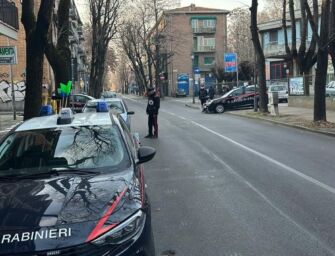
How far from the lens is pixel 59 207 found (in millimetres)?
3846

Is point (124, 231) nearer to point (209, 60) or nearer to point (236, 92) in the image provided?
point (236, 92)

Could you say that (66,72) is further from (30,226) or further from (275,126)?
(30,226)

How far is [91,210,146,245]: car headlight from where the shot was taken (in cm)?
358

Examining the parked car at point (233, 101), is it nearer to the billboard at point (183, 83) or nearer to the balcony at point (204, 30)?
the billboard at point (183, 83)

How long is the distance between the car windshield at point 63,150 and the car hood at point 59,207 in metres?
0.39

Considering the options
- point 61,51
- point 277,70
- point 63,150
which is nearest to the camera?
point 63,150

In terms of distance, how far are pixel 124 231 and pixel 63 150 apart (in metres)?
1.81

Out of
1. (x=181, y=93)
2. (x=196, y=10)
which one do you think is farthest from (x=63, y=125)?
(x=196, y=10)

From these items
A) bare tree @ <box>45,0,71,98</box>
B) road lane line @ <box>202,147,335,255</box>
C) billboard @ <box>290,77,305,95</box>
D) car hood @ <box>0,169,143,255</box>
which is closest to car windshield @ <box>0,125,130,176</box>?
→ car hood @ <box>0,169,143,255</box>

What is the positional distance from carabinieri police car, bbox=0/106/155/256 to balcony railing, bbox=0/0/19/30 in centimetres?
1459

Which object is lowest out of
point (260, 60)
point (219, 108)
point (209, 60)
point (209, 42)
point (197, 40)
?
point (219, 108)

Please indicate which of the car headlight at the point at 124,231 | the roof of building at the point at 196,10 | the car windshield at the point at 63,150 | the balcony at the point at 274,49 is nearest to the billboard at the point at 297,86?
the balcony at the point at 274,49

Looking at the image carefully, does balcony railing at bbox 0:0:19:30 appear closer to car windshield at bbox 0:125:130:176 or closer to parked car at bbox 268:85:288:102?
car windshield at bbox 0:125:130:176

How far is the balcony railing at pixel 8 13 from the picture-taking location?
19.3 meters
